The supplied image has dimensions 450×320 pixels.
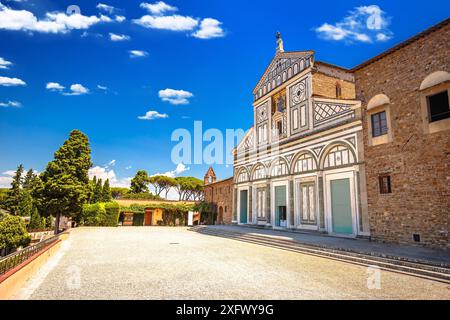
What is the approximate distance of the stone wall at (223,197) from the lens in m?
26.9

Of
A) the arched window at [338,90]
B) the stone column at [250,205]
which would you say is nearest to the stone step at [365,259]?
Answer: the stone column at [250,205]

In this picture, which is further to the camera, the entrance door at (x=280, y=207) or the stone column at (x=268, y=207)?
the stone column at (x=268, y=207)

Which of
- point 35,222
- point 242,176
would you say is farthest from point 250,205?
point 35,222

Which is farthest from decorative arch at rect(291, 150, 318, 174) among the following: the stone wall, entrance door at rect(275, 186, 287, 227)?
the stone wall

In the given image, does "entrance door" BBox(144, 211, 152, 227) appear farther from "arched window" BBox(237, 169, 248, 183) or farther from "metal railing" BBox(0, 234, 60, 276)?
"metal railing" BBox(0, 234, 60, 276)

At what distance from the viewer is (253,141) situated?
24.2 meters

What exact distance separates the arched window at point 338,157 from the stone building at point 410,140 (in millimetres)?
1514

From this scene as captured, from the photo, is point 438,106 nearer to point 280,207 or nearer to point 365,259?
point 365,259

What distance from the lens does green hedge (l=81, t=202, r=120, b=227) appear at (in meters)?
25.9

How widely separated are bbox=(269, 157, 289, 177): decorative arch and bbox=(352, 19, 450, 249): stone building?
22.9 ft

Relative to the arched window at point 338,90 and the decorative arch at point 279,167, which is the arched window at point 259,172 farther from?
the arched window at point 338,90

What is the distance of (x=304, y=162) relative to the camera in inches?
701

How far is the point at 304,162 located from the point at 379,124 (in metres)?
5.99
